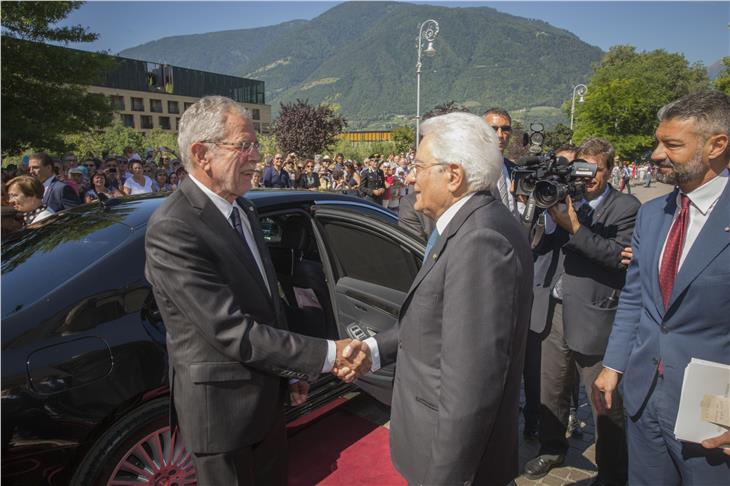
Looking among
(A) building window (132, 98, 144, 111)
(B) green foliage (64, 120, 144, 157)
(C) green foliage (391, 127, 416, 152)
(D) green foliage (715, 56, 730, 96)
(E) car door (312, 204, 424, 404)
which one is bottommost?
(E) car door (312, 204, 424, 404)

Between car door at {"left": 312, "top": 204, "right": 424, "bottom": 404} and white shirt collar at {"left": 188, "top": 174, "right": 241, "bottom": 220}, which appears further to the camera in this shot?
car door at {"left": 312, "top": 204, "right": 424, "bottom": 404}

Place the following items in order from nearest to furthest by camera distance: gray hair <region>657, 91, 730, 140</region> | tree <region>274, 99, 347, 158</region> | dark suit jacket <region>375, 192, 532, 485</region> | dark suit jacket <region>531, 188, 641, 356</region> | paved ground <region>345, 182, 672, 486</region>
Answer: dark suit jacket <region>375, 192, 532, 485</region> < gray hair <region>657, 91, 730, 140</region> < dark suit jacket <region>531, 188, 641, 356</region> < paved ground <region>345, 182, 672, 486</region> < tree <region>274, 99, 347, 158</region>

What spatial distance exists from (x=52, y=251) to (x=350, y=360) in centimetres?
160

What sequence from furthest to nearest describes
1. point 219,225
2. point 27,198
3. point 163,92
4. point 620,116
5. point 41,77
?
point 163,92, point 620,116, point 41,77, point 27,198, point 219,225

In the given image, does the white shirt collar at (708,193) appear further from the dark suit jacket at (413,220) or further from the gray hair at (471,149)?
the dark suit jacket at (413,220)

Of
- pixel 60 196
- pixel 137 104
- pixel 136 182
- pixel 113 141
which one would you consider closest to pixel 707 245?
pixel 60 196

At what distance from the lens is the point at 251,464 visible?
1843 mm

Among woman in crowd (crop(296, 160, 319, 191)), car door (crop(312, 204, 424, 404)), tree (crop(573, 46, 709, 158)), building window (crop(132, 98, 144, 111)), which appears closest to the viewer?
car door (crop(312, 204, 424, 404))

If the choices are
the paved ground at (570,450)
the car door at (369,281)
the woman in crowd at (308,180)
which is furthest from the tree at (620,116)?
the car door at (369,281)

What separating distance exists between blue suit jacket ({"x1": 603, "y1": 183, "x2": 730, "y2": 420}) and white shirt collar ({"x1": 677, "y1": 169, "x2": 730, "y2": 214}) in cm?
2

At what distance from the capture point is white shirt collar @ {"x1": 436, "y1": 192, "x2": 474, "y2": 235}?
1543 millimetres

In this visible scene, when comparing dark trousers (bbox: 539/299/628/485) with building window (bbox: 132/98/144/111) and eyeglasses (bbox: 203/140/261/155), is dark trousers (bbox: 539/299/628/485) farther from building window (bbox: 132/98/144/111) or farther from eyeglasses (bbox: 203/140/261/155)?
building window (bbox: 132/98/144/111)

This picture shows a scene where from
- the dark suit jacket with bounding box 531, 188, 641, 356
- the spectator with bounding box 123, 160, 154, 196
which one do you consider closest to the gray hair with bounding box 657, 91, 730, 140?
the dark suit jacket with bounding box 531, 188, 641, 356

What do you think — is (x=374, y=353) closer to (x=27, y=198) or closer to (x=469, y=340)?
(x=469, y=340)
